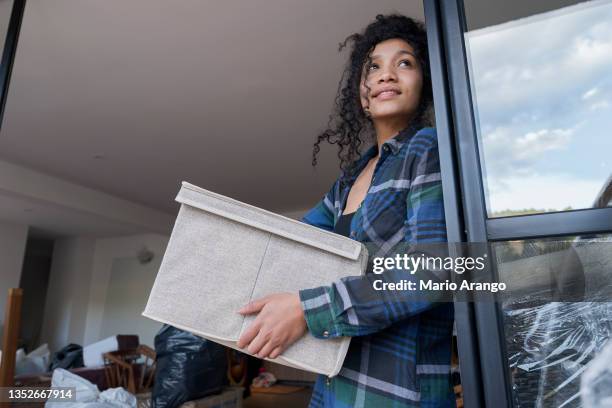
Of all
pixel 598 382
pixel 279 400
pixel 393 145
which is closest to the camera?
pixel 598 382

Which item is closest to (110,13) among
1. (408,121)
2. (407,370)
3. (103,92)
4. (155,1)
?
(155,1)

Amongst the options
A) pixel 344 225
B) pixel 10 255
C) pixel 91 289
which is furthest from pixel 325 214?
pixel 91 289

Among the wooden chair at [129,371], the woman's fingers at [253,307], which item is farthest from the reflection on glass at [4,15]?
the wooden chair at [129,371]

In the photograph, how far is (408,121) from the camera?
2.74 feet

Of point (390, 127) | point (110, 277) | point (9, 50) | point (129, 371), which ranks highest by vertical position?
point (110, 277)

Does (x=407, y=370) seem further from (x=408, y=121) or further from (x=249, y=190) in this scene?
(x=249, y=190)

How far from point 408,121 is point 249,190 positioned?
176 inches

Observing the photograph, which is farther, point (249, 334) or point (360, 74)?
point (360, 74)

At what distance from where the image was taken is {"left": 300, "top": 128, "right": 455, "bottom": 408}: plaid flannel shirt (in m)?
0.57

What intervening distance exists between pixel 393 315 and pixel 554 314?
0.20 m

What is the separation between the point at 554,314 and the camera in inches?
21.8

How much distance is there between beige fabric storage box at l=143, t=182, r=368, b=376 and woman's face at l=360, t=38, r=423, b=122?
0.32 metres

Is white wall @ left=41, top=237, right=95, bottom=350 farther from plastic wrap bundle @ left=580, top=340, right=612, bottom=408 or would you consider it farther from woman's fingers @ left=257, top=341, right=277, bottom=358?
plastic wrap bundle @ left=580, top=340, right=612, bottom=408

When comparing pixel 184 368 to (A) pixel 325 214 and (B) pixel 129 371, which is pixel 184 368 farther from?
(A) pixel 325 214
